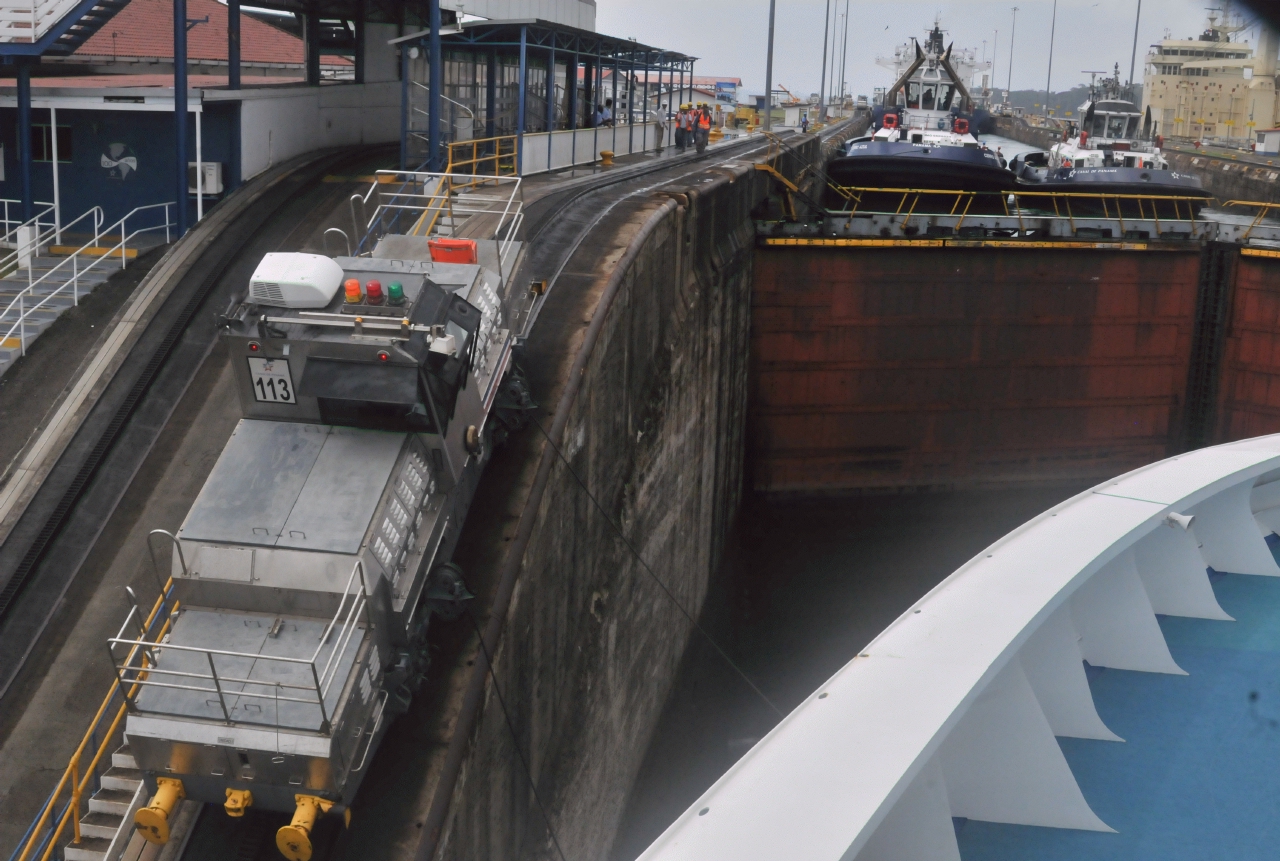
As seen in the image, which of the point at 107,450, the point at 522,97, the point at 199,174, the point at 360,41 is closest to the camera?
the point at 107,450

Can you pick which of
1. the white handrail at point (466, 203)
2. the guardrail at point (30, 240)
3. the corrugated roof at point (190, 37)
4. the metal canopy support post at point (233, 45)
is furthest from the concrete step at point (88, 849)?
the corrugated roof at point (190, 37)

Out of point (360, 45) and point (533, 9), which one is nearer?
point (360, 45)

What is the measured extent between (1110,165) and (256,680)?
32482 millimetres

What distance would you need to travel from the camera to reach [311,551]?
27.6ft

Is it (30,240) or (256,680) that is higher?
(30,240)

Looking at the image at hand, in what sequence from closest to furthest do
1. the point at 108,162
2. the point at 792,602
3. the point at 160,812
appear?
1. the point at 160,812
2. the point at 108,162
3. the point at 792,602

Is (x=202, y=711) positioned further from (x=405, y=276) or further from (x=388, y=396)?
(x=405, y=276)

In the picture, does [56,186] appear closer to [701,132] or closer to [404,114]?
[404,114]

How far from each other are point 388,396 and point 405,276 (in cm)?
177

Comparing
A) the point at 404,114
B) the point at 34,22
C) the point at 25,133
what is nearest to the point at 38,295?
the point at 25,133

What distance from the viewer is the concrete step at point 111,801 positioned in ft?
29.3

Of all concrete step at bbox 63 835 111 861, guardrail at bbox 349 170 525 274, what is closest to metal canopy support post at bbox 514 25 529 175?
guardrail at bbox 349 170 525 274

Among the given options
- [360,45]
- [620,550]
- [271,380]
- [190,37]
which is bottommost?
[620,550]

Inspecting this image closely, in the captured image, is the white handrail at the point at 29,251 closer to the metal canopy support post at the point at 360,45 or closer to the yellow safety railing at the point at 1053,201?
the metal canopy support post at the point at 360,45
